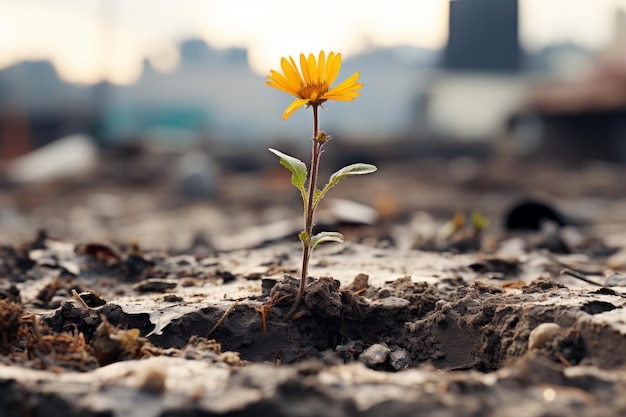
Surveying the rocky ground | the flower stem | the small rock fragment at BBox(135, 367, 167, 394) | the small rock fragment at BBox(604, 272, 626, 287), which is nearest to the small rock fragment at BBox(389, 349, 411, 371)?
the rocky ground

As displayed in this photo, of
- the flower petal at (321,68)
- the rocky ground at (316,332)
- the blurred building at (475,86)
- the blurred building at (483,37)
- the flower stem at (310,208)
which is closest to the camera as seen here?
the rocky ground at (316,332)

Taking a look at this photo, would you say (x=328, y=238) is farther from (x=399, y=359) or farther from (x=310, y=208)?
(x=399, y=359)

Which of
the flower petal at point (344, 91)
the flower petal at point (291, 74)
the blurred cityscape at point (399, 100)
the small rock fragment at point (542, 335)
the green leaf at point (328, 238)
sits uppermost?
the flower petal at point (291, 74)

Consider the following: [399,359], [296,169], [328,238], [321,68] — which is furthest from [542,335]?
[321,68]

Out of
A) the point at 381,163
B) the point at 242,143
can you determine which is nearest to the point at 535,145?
the point at 381,163

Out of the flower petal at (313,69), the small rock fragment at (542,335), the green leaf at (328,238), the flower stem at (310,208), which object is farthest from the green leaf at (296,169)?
the small rock fragment at (542,335)

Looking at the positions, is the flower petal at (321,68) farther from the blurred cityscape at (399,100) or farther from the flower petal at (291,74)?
the blurred cityscape at (399,100)

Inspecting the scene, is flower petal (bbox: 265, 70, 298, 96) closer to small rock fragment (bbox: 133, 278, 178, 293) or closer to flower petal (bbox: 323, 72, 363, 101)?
flower petal (bbox: 323, 72, 363, 101)

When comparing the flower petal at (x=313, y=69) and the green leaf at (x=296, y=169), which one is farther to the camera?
the green leaf at (x=296, y=169)
